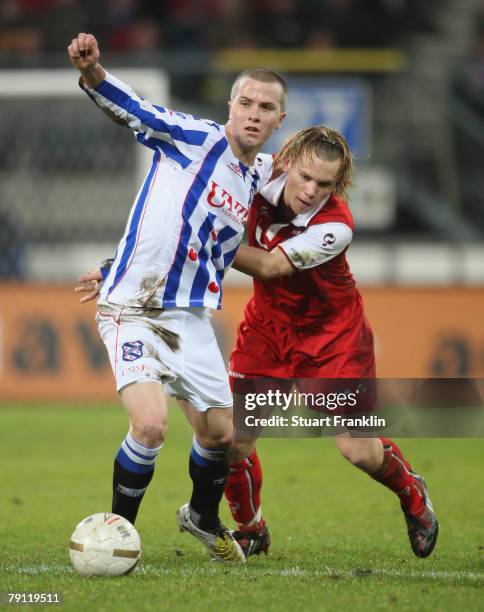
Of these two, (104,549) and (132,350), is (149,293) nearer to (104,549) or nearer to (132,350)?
(132,350)

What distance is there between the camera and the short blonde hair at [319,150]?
5418 mm

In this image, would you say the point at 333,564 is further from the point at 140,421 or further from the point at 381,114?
the point at 381,114

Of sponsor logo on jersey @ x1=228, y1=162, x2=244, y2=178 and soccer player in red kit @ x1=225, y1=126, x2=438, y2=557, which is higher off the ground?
sponsor logo on jersey @ x1=228, y1=162, x2=244, y2=178

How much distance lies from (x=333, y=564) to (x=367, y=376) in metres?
0.98

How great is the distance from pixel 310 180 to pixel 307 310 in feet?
2.31

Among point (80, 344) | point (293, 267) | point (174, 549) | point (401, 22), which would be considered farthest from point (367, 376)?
point (401, 22)

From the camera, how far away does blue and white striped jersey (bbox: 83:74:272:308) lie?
5.01m

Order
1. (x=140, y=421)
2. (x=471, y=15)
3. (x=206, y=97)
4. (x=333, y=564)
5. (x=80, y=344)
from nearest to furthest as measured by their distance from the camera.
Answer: (x=140, y=421) < (x=333, y=564) < (x=80, y=344) < (x=206, y=97) < (x=471, y=15)

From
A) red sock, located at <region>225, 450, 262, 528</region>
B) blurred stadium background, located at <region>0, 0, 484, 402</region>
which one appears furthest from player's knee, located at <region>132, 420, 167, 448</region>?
blurred stadium background, located at <region>0, 0, 484, 402</region>

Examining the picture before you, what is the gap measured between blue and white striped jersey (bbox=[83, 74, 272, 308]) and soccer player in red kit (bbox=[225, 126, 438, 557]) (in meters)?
0.29

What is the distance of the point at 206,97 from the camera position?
48.2 ft

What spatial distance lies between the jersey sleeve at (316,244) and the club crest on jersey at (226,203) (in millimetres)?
349

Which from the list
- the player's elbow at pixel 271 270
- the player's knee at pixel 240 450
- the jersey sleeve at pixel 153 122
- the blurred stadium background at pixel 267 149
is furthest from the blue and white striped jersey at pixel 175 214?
the blurred stadium background at pixel 267 149

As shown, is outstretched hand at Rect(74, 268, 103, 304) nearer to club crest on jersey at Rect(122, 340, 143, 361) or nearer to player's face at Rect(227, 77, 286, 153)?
club crest on jersey at Rect(122, 340, 143, 361)
